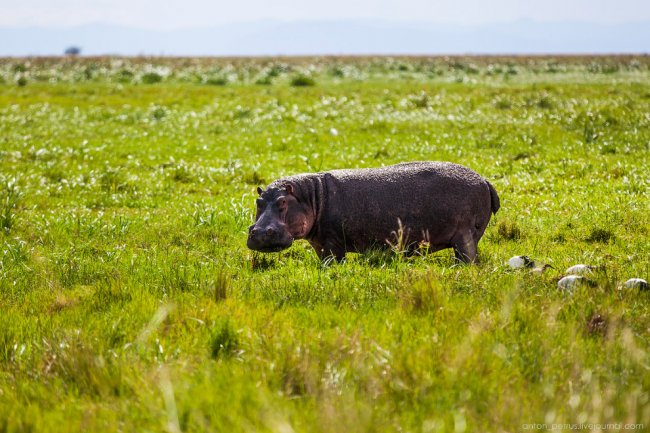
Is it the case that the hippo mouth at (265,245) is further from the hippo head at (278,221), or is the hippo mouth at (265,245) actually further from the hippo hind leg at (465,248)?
the hippo hind leg at (465,248)

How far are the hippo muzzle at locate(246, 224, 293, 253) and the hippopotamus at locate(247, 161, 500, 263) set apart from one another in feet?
1.26

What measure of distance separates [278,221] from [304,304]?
1716 millimetres

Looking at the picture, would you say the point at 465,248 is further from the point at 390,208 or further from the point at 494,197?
the point at 390,208

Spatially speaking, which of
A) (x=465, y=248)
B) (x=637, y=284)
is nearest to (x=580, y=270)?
(x=637, y=284)

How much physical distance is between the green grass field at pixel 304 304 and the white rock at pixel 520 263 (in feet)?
0.39

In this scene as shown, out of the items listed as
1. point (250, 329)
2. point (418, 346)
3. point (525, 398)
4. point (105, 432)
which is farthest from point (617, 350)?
point (105, 432)

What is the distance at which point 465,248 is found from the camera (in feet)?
26.2

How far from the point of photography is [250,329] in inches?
202


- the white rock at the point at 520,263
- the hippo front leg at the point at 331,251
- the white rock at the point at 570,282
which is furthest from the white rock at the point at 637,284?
the hippo front leg at the point at 331,251

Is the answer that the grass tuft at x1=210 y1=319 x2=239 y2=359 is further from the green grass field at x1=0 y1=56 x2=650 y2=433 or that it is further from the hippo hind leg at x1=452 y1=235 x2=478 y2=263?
the hippo hind leg at x1=452 y1=235 x2=478 y2=263

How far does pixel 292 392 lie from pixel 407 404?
0.72 meters

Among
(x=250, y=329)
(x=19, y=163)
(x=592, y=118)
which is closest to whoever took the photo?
(x=250, y=329)

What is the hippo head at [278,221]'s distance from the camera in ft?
24.1

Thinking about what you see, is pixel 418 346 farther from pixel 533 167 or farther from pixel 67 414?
pixel 533 167
